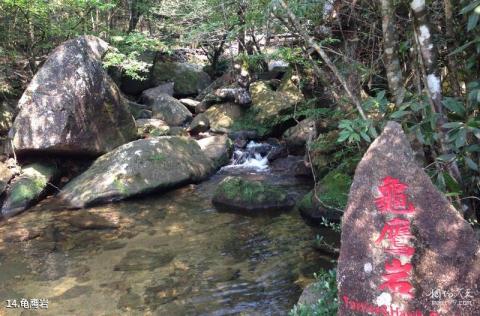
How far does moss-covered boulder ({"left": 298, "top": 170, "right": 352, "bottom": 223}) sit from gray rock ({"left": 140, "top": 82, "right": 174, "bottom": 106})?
9740mm

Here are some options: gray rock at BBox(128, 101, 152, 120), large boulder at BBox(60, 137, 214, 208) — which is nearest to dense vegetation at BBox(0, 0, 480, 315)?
gray rock at BBox(128, 101, 152, 120)

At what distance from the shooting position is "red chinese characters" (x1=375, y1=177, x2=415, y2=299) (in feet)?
9.86

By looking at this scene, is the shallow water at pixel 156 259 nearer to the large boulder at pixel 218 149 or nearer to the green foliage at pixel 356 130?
the green foliage at pixel 356 130

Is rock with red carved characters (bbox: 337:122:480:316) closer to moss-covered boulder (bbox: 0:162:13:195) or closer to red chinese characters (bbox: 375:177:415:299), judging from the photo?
red chinese characters (bbox: 375:177:415:299)

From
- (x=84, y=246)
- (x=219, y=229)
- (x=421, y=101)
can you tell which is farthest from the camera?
(x=219, y=229)

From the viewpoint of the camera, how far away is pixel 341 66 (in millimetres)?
6332

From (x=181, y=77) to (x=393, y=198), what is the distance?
1616 cm

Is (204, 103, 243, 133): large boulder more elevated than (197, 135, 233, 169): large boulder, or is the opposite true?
(204, 103, 243, 133): large boulder

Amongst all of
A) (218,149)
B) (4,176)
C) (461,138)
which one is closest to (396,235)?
(461,138)

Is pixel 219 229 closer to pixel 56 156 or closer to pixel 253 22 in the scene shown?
pixel 253 22

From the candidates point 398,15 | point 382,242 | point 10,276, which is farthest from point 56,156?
point 382,242

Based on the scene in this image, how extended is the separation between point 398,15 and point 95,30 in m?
11.8

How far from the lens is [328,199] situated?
24.2 ft

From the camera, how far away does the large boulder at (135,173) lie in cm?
929
